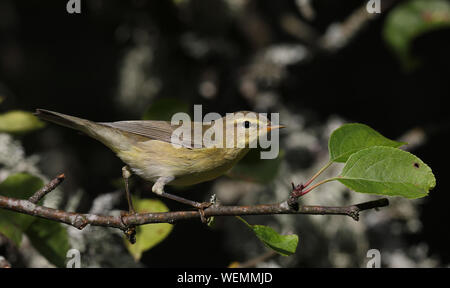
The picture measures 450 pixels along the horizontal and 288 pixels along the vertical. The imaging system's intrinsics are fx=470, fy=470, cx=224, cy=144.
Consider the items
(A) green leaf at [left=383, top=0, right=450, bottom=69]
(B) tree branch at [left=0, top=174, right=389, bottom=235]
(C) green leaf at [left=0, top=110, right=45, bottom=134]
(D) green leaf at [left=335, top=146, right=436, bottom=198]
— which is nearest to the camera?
(D) green leaf at [left=335, top=146, right=436, bottom=198]

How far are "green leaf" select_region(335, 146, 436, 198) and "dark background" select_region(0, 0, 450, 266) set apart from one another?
7.37 ft

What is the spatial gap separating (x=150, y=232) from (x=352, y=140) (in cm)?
107

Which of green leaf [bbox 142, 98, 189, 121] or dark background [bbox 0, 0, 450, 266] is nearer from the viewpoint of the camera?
green leaf [bbox 142, 98, 189, 121]

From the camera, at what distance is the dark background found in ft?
12.6

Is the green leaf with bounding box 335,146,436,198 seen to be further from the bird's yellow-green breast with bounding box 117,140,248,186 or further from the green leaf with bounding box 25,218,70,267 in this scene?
the green leaf with bounding box 25,218,70,267

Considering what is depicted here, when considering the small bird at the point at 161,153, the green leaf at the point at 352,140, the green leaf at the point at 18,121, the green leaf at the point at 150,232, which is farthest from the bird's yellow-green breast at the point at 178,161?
the green leaf at the point at 352,140

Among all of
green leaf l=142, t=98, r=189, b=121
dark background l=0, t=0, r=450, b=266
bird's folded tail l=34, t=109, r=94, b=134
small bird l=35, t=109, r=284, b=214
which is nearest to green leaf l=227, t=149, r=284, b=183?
small bird l=35, t=109, r=284, b=214

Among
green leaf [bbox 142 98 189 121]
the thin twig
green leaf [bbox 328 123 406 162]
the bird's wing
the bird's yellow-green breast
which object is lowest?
the thin twig

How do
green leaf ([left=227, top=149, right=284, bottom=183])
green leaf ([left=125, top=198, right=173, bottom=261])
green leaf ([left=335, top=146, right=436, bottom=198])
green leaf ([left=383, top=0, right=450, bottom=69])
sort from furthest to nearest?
green leaf ([left=383, top=0, right=450, bottom=69]), green leaf ([left=227, top=149, right=284, bottom=183]), green leaf ([left=125, top=198, right=173, bottom=261]), green leaf ([left=335, top=146, right=436, bottom=198])

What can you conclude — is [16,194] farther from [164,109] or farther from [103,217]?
[164,109]

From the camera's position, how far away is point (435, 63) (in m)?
3.92

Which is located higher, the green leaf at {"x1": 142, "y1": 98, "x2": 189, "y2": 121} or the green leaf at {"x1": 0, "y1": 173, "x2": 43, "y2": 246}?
the green leaf at {"x1": 142, "y1": 98, "x2": 189, "y2": 121}

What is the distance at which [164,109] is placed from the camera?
7.64 ft

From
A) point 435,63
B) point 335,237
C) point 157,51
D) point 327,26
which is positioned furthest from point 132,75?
point 435,63
